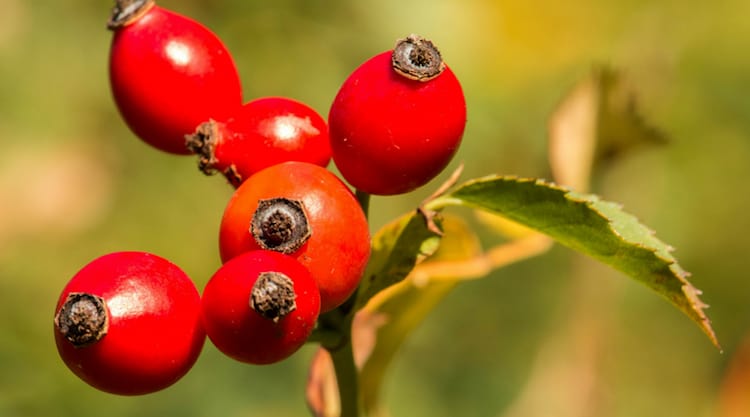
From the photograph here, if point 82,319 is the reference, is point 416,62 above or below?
above

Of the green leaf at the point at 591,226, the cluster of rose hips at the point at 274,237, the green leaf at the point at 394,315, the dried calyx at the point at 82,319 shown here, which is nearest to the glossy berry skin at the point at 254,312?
the cluster of rose hips at the point at 274,237

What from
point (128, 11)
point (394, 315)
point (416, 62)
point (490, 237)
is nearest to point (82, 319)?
point (416, 62)

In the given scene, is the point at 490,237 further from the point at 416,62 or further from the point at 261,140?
the point at 416,62

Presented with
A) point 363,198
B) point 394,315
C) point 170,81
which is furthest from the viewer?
point 394,315

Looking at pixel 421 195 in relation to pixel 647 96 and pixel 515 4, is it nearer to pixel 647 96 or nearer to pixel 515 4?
pixel 515 4

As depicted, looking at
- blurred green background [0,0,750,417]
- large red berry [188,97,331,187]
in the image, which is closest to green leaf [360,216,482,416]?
large red berry [188,97,331,187]

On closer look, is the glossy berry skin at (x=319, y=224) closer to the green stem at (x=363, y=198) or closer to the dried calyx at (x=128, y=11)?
the green stem at (x=363, y=198)
